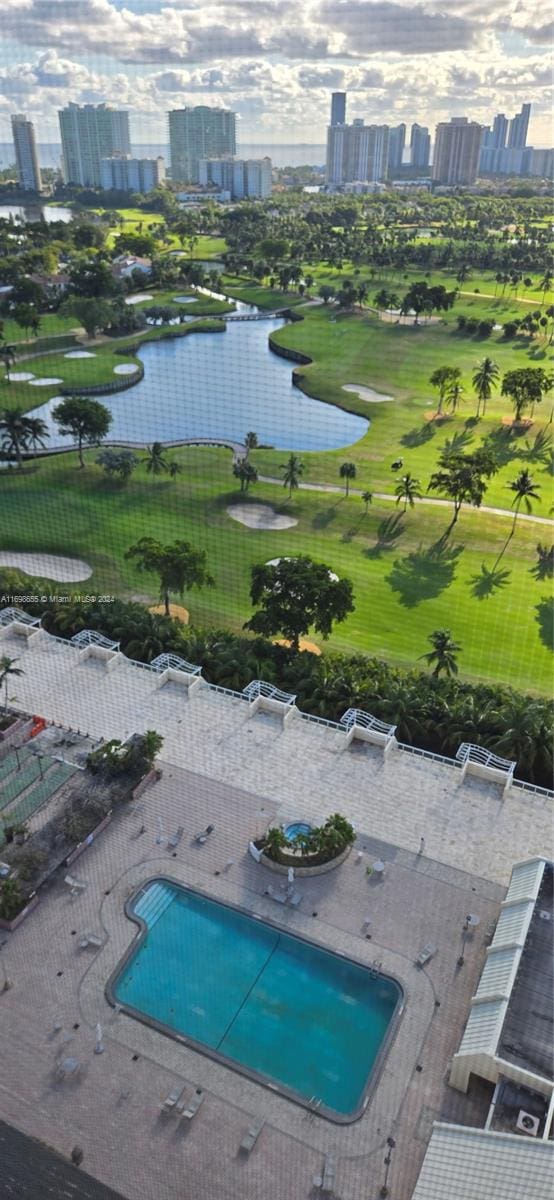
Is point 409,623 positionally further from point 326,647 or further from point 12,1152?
point 12,1152

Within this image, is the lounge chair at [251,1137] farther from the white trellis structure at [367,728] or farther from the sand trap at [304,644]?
the sand trap at [304,644]

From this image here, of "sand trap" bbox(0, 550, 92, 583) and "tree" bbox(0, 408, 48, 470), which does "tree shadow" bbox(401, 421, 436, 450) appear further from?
"sand trap" bbox(0, 550, 92, 583)

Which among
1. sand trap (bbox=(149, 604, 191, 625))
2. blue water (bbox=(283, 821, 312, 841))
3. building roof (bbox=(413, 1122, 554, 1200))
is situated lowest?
sand trap (bbox=(149, 604, 191, 625))

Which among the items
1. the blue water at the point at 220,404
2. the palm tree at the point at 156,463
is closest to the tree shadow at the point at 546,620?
the palm tree at the point at 156,463

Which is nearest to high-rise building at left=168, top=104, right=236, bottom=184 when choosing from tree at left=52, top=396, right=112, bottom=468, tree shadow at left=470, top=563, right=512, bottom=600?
tree at left=52, top=396, right=112, bottom=468

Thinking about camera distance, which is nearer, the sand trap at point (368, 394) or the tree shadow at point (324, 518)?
the tree shadow at point (324, 518)

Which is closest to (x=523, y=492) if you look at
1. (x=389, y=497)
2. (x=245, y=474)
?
(x=389, y=497)
